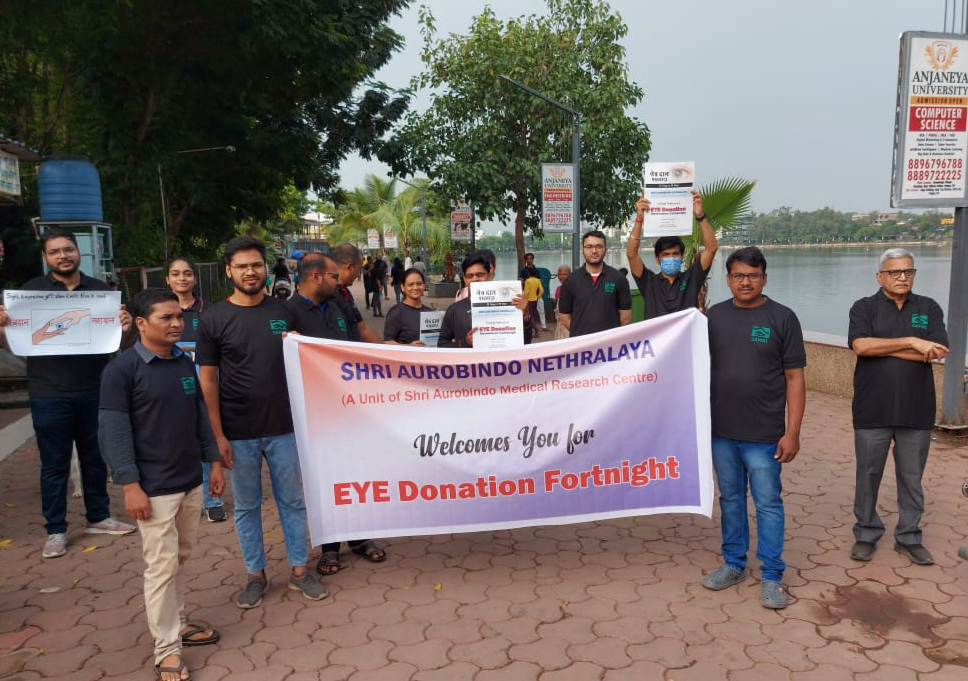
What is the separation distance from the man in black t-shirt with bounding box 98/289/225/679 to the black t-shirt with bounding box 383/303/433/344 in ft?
6.10

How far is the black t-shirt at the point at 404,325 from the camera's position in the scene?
5129mm

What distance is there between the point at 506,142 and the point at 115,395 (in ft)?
56.6

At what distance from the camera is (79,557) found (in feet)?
16.1

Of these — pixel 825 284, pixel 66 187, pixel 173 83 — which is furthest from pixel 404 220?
pixel 66 187

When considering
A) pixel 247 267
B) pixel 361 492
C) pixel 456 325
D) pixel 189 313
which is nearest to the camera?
pixel 247 267

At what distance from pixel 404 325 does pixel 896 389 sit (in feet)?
10.3

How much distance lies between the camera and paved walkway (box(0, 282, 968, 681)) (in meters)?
3.49

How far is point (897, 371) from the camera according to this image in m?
4.37

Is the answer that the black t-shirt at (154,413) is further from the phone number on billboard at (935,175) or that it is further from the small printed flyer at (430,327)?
the phone number on billboard at (935,175)

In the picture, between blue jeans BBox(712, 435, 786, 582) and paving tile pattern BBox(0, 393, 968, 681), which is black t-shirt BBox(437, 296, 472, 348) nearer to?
paving tile pattern BBox(0, 393, 968, 681)

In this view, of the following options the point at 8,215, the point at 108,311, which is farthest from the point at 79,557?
the point at 8,215

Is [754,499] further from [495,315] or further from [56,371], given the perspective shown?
[56,371]

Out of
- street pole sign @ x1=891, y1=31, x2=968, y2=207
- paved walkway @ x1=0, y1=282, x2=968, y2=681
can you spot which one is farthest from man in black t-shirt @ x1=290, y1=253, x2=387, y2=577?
street pole sign @ x1=891, y1=31, x2=968, y2=207

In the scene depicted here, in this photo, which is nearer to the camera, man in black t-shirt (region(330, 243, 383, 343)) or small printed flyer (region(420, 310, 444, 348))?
man in black t-shirt (region(330, 243, 383, 343))
